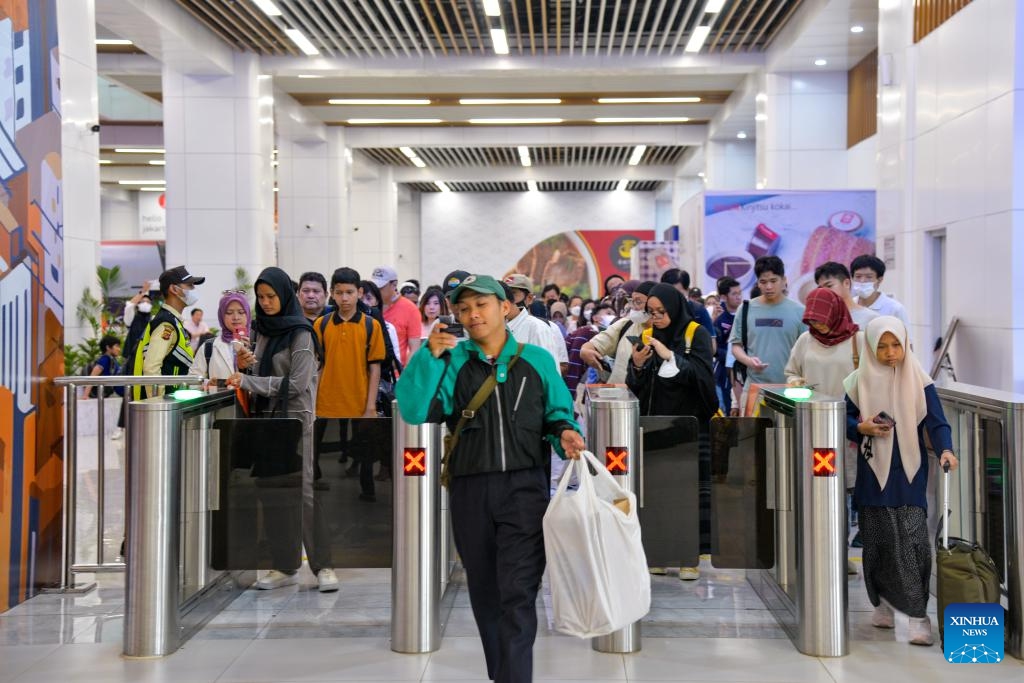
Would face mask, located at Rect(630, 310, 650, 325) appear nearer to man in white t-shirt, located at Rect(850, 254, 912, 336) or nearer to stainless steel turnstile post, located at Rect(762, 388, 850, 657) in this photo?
stainless steel turnstile post, located at Rect(762, 388, 850, 657)

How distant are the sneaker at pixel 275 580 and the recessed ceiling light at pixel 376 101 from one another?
17.0m

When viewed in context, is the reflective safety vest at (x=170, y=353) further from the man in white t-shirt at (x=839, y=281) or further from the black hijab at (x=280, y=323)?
the man in white t-shirt at (x=839, y=281)

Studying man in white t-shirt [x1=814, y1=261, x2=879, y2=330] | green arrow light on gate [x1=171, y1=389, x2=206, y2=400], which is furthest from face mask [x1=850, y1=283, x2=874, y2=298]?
green arrow light on gate [x1=171, y1=389, x2=206, y2=400]

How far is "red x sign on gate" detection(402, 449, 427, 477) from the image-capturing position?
15.3 ft

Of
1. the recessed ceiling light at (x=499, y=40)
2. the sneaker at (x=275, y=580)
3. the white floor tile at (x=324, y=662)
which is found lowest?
the white floor tile at (x=324, y=662)

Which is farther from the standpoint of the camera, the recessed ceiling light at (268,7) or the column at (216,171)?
the column at (216,171)

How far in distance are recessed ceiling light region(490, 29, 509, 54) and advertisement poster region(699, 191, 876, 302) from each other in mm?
4282

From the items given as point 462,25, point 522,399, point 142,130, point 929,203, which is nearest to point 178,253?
point 462,25

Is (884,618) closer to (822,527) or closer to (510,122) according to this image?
(822,527)

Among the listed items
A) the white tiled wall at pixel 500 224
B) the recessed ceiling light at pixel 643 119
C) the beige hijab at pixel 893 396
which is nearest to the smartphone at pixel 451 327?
the beige hijab at pixel 893 396

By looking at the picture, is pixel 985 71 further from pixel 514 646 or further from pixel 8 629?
pixel 8 629

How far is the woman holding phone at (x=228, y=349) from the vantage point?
5.58 m

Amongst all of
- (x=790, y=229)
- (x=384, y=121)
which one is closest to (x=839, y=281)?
(x=790, y=229)

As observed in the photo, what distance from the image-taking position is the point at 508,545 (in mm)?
3535
